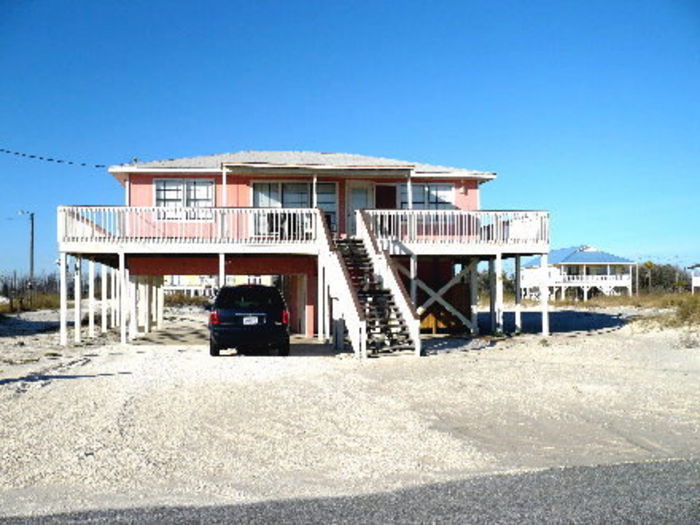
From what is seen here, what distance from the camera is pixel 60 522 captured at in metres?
5.00

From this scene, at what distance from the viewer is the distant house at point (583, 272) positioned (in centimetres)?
6525

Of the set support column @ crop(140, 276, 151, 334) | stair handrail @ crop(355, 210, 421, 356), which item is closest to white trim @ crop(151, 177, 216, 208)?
support column @ crop(140, 276, 151, 334)

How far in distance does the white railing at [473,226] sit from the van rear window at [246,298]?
6.37 m

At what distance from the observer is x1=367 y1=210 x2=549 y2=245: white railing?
22.2 metres

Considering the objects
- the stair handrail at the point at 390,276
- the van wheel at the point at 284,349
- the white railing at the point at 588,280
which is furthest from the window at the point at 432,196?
the white railing at the point at 588,280

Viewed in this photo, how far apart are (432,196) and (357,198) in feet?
8.39

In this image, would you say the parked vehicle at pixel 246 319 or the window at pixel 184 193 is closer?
the parked vehicle at pixel 246 319

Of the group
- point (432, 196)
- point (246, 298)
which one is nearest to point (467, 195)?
point (432, 196)

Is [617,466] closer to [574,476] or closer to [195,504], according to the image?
[574,476]

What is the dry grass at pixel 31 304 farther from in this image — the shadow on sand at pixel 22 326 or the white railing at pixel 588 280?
the white railing at pixel 588 280

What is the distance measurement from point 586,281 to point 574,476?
204ft

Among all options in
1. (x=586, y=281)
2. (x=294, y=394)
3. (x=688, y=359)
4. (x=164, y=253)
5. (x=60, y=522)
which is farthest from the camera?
(x=586, y=281)

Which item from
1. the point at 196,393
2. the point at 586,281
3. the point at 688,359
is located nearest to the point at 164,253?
the point at 196,393

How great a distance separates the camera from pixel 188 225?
23.7 metres
